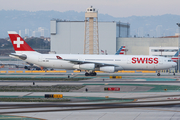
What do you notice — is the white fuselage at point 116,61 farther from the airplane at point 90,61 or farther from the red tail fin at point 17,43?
the red tail fin at point 17,43

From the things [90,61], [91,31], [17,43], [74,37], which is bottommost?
[90,61]

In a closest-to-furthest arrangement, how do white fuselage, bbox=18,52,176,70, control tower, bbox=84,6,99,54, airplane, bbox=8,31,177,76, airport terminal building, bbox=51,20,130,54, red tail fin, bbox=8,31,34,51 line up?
airplane, bbox=8,31,177,76, white fuselage, bbox=18,52,176,70, red tail fin, bbox=8,31,34,51, control tower, bbox=84,6,99,54, airport terminal building, bbox=51,20,130,54

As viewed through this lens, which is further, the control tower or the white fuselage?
the control tower

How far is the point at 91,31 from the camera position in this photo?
9894 centimetres

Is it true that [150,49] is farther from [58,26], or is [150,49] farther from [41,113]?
[41,113]

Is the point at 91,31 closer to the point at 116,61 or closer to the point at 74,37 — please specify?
the point at 74,37

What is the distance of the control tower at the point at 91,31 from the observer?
96.6m

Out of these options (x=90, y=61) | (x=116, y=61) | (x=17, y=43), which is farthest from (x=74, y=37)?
(x=116, y=61)

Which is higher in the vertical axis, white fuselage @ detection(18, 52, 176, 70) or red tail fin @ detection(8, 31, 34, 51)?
red tail fin @ detection(8, 31, 34, 51)

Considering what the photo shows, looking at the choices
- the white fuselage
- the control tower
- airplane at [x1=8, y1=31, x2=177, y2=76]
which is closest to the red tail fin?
airplane at [x1=8, y1=31, x2=177, y2=76]

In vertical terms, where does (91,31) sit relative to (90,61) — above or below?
above

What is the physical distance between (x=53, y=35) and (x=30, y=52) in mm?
53248

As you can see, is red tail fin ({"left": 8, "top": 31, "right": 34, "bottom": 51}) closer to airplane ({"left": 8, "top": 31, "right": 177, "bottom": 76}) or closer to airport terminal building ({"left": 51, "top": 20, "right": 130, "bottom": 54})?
airplane ({"left": 8, "top": 31, "right": 177, "bottom": 76})

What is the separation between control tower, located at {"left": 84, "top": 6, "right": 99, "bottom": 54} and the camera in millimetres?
96562
